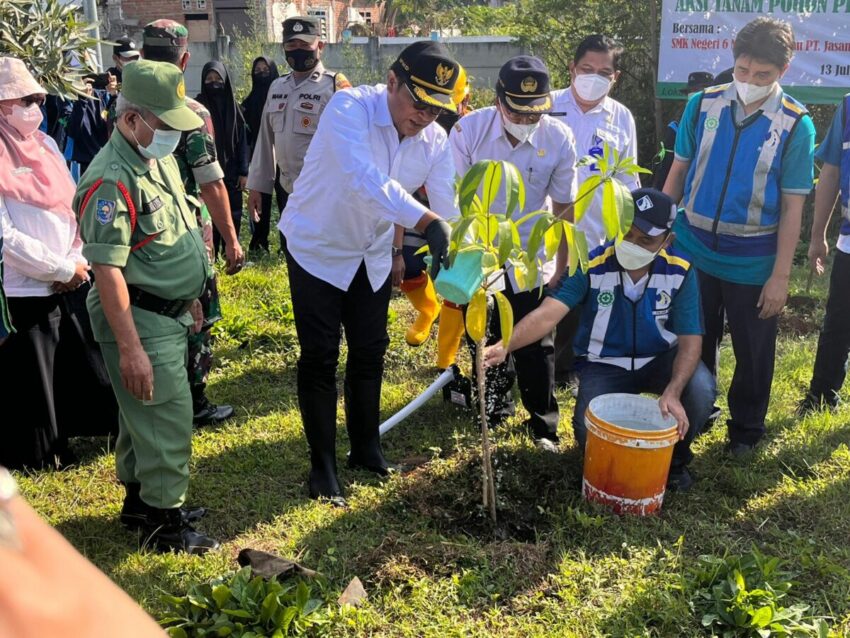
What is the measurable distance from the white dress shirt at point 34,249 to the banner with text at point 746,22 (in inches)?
254

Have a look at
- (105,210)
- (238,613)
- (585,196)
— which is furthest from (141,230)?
(585,196)

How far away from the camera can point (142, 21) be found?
103ft

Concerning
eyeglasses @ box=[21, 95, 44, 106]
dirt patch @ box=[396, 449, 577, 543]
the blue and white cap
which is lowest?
dirt patch @ box=[396, 449, 577, 543]

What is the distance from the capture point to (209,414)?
437cm

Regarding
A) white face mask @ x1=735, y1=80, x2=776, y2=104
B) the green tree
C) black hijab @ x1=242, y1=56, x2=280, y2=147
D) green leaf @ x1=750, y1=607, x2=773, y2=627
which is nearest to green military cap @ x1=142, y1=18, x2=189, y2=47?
the green tree

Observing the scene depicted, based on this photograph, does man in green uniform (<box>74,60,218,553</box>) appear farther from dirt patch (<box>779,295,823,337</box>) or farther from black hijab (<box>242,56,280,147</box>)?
black hijab (<box>242,56,280,147</box>)

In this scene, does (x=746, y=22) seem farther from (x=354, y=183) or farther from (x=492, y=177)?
(x=492, y=177)

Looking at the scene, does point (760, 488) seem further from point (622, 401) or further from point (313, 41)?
point (313, 41)

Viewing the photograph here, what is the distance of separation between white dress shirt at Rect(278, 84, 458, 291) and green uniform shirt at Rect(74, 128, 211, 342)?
472mm

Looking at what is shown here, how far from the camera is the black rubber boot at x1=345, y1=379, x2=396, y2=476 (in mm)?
3768

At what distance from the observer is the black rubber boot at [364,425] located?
377cm

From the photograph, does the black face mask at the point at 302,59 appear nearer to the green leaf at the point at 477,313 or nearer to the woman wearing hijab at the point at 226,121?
the woman wearing hijab at the point at 226,121

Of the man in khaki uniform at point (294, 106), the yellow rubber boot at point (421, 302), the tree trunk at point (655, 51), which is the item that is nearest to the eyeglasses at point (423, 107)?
the yellow rubber boot at point (421, 302)

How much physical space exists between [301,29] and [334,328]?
9.97ft
